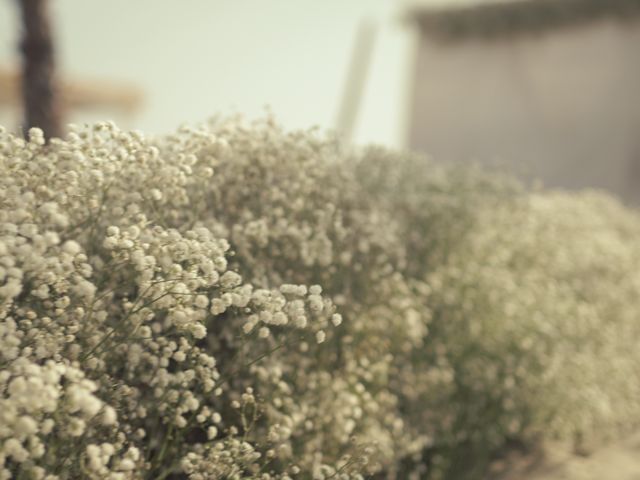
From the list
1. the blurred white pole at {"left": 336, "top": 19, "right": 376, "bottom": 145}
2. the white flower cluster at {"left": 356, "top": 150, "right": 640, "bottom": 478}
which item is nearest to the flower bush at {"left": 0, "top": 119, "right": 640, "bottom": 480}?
the white flower cluster at {"left": 356, "top": 150, "right": 640, "bottom": 478}

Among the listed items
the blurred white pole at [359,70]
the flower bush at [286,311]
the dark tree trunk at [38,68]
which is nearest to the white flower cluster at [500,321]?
the flower bush at [286,311]

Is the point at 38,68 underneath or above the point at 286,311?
above

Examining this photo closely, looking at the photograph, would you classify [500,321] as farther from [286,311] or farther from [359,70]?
[359,70]

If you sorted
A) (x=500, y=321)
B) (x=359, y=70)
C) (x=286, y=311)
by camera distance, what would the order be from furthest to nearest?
(x=359, y=70) → (x=500, y=321) → (x=286, y=311)

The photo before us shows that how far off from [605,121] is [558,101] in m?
0.88

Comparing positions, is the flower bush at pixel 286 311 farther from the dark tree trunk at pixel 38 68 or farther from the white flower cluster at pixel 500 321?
the dark tree trunk at pixel 38 68

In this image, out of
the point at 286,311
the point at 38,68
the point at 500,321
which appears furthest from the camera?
the point at 38,68

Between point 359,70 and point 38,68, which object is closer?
point 38,68

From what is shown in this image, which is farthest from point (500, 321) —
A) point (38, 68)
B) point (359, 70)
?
point (359, 70)

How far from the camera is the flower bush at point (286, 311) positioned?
108 inches

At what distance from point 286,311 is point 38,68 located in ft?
20.0

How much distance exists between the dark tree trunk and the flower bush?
3900 mm

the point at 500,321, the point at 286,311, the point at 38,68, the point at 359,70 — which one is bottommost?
the point at 286,311

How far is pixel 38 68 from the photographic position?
7.90 m
